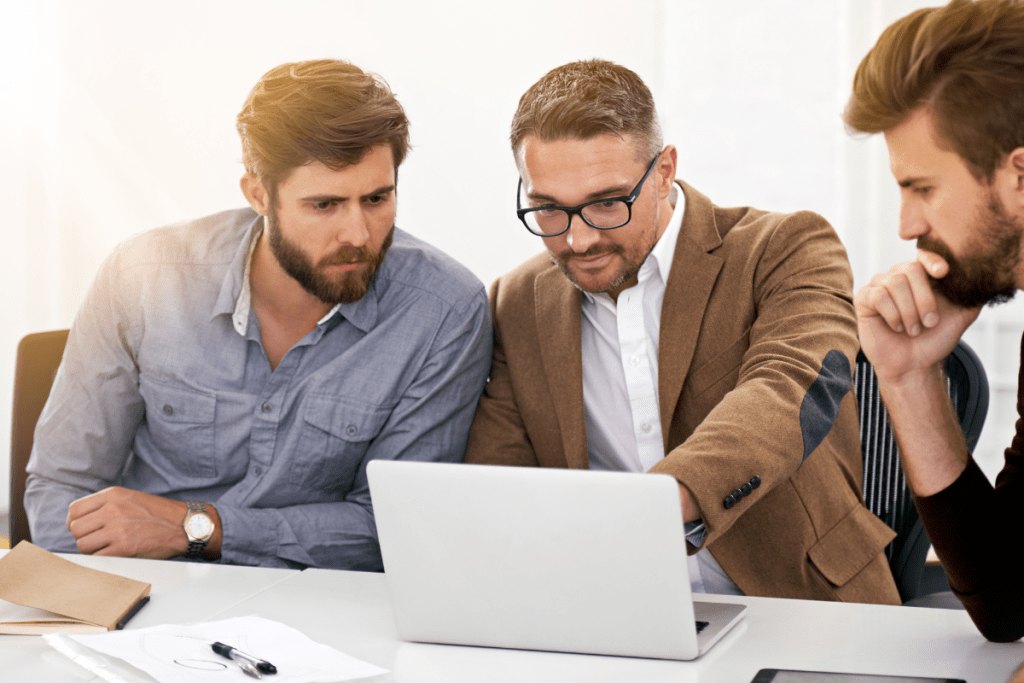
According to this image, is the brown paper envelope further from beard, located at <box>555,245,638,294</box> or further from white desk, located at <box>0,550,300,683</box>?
beard, located at <box>555,245,638,294</box>

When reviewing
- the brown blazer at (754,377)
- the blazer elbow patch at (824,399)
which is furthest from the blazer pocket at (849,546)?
the blazer elbow patch at (824,399)

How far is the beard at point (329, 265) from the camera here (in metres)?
1.70

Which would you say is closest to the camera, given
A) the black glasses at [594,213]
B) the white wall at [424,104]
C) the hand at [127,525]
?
the hand at [127,525]

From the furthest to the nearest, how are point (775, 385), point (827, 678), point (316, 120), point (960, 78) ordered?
point (316, 120) < point (775, 385) < point (960, 78) < point (827, 678)

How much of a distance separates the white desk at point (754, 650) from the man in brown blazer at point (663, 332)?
356 millimetres

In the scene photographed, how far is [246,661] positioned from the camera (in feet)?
3.11

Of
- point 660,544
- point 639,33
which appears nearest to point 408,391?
point 660,544

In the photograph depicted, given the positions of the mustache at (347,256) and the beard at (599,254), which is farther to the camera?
the mustache at (347,256)

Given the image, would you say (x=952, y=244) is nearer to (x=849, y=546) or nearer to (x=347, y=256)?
(x=849, y=546)

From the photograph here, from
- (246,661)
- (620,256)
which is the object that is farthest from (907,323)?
(246,661)

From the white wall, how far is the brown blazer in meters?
1.51

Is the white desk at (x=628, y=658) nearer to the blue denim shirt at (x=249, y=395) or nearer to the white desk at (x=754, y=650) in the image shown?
the white desk at (x=754, y=650)

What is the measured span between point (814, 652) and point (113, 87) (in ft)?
10.6

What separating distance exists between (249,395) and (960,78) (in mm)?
1240
